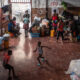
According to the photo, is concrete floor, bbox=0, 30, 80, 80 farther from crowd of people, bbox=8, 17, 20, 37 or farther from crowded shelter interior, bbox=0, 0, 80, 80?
crowd of people, bbox=8, 17, 20, 37

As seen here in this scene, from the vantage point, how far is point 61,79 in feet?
20.8

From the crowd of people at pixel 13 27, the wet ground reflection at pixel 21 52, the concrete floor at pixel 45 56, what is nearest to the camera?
the concrete floor at pixel 45 56

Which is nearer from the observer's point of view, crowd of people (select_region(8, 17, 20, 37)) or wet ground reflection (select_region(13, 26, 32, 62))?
wet ground reflection (select_region(13, 26, 32, 62))

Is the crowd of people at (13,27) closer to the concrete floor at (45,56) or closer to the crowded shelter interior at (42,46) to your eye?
the crowded shelter interior at (42,46)

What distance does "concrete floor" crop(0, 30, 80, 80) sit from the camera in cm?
662

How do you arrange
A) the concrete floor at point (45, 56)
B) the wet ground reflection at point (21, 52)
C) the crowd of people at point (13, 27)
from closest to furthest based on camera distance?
1. the concrete floor at point (45, 56)
2. the wet ground reflection at point (21, 52)
3. the crowd of people at point (13, 27)

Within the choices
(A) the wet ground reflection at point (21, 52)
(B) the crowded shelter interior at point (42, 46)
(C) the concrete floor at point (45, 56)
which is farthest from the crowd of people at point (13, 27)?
(A) the wet ground reflection at point (21, 52)

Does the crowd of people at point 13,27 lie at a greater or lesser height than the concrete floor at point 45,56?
greater

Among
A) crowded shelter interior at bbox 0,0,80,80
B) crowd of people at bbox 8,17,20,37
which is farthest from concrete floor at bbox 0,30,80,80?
crowd of people at bbox 8,17,20,37

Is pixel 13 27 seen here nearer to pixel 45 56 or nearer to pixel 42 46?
pixel 45 56

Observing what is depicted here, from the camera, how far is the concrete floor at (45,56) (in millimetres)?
6617

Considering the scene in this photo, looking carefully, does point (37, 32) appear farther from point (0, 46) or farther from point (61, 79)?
point (61, 79)

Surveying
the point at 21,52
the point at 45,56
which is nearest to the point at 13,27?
the point at 21,52

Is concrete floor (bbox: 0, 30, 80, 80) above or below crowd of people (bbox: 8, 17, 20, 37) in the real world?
below
